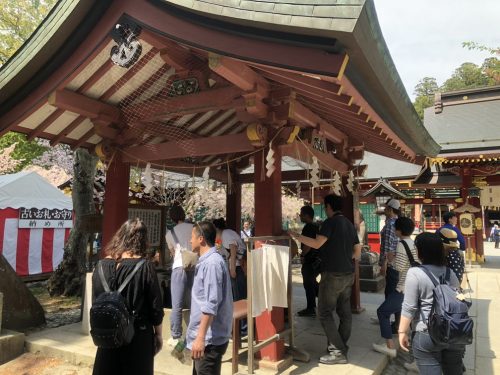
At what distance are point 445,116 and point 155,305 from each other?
62.3 feet

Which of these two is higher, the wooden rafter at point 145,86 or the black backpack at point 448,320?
the wooden rafter at point 145,86

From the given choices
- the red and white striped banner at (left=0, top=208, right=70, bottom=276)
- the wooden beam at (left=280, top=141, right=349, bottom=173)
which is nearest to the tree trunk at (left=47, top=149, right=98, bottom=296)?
the red and white striped banner at (left=0, top=208, right=70, bottom=276)

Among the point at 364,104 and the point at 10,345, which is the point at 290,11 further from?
the point at 10,345

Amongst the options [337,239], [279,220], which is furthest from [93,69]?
[337,239]

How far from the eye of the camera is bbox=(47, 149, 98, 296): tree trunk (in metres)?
8.73

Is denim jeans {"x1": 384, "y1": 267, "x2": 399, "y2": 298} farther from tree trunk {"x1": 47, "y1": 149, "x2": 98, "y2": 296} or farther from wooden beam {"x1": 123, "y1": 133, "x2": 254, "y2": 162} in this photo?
tree trunk {"x1": 47, "y1": 149, "x2": 98, "y2": 296}

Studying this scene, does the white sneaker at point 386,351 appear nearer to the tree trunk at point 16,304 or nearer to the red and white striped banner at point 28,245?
the tree trunk at point 16,304

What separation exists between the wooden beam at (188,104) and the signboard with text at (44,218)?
7.67 m

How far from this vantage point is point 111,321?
2361 mm

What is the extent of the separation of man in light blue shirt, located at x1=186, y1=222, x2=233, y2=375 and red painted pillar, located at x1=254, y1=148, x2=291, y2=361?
1495 mm

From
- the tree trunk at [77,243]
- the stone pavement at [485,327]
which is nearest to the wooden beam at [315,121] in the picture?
the stone pavement at [485,327]

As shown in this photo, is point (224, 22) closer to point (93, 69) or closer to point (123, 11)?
point (123, 11)

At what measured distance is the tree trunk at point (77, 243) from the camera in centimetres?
873

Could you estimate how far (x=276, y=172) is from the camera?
4457mm
